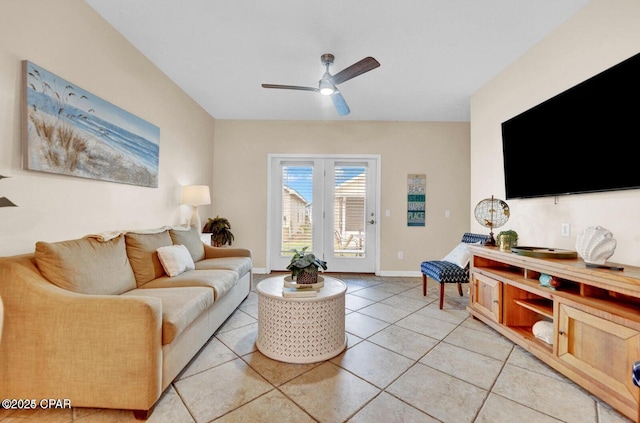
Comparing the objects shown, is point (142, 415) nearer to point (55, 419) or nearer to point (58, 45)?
point (55, 419)

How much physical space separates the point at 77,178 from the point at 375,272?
12.9 feet

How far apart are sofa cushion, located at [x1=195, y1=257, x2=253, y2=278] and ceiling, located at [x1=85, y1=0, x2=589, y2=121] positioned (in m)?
2.12

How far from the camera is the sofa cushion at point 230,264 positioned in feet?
9.11

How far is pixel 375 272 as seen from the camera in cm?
453

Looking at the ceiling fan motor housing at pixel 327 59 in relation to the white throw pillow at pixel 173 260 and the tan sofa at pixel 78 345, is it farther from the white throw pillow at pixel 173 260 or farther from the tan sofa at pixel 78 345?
the tan sofa at pixel 78 345

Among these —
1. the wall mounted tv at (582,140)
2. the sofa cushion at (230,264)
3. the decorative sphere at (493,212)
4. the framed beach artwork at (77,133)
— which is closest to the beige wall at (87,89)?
the framed beach artwork at (77,133)

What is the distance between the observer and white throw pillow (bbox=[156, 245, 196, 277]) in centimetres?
239

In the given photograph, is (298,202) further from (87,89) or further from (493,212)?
(87,89)

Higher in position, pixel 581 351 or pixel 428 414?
pixel 581 351

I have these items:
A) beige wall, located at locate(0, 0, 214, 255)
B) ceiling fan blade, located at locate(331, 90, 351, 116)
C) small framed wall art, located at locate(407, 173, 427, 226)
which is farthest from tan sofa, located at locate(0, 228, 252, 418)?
small framed wall art, located at locate(407, 173, 427, 226)

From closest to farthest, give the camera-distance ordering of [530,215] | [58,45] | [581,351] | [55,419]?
[55,419] → [581,351] → [58,45] → [530,215]

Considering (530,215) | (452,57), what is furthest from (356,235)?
(452,57)

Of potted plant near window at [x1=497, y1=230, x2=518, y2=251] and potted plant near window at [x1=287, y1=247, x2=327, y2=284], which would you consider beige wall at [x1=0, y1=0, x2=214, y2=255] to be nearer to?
potted plant near window at [x1=287, y1=247, x2=327, y2=284]

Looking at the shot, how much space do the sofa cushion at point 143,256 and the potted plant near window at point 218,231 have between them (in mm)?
1584
